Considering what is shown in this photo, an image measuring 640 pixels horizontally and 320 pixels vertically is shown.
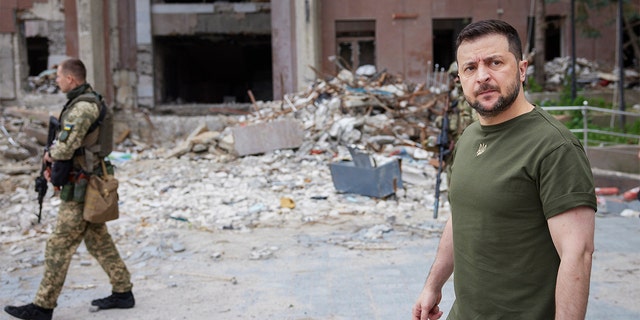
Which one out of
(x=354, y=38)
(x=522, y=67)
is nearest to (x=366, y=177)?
(x=522, y=67)

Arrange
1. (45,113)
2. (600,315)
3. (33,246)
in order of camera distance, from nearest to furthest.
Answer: (600,315) < (33,246) < (45,113)

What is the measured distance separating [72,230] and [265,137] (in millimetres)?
7864

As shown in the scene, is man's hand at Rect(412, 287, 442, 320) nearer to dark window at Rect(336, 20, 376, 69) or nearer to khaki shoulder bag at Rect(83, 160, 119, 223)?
khaki shoulder bag at Rect(83, 160, 119, 223)

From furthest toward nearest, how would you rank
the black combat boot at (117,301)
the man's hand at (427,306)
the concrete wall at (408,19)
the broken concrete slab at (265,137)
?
the concrete wall at (408,19) → the broken concrete slab at (265,137) → the black combat boot at (117,301) → the man's hand at (427,306)

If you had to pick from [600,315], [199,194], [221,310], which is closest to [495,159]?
[600,315]

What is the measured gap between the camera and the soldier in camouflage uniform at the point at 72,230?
167 inches

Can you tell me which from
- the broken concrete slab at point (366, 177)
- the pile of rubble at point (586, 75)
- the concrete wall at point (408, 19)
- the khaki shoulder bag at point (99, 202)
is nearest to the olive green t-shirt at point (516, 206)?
the khaki shoulder bag at point (99, 202)

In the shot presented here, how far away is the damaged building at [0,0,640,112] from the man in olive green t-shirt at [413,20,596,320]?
50.2 feet

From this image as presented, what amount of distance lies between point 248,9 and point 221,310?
15.5 m

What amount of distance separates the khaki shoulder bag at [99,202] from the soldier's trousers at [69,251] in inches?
3.8

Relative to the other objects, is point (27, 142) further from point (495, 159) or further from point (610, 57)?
point (610, 57)

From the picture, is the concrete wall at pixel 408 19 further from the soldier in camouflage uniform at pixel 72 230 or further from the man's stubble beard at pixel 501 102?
the man's stubble beard at pixel 501 102

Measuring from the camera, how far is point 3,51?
17203mm

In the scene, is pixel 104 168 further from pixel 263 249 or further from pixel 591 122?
pixel 591 122
